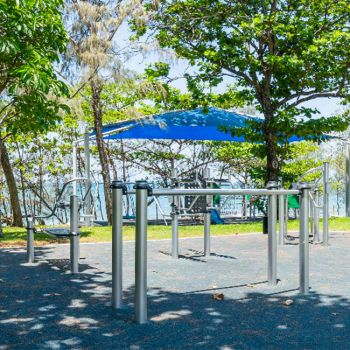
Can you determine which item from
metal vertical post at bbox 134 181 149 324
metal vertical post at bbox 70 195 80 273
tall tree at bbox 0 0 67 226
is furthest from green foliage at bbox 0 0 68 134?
metal vertical post at bbox 134 181 149 324

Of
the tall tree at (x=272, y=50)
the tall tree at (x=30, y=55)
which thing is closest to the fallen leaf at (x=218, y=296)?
the tall tree at (x=30, y=55)

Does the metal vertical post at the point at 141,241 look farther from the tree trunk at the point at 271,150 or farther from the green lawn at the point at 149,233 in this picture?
the tree trunk at the point at 271,150

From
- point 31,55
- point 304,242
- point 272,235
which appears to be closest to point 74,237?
point 272,235

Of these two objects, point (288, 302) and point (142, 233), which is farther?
point (288, 302)

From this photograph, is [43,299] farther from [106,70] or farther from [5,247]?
[106,70]

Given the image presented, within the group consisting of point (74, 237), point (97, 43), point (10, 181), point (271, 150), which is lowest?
point (74, 237)

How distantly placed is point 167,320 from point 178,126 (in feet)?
30.6

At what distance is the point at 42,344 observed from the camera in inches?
124

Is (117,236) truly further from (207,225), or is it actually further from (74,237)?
(207,225)

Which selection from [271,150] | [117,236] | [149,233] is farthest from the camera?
[271,150]

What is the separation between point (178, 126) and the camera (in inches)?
503

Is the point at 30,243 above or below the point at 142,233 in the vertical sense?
below

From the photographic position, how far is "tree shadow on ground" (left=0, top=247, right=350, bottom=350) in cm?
317

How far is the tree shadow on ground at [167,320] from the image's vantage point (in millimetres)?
3174
